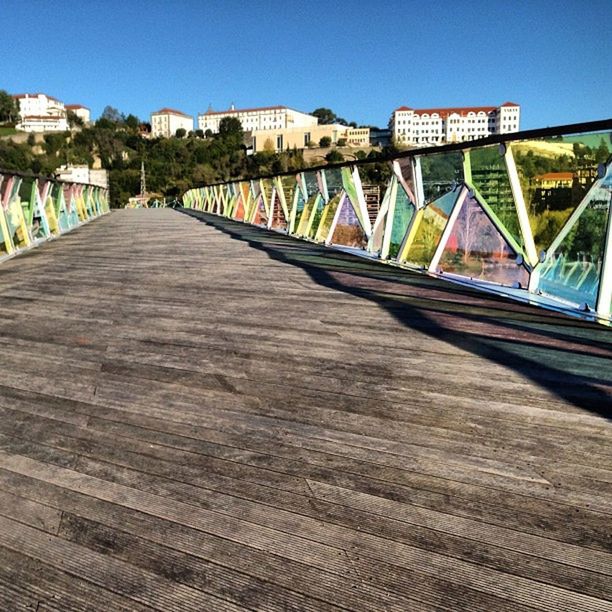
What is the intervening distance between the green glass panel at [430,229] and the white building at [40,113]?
129 meters

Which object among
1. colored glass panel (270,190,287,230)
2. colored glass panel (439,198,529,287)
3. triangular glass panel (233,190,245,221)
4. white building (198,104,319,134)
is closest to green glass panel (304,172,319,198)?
colored glass panel (270,190,287,230)

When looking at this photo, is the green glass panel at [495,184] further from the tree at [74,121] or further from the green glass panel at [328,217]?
the tree at [74,121]

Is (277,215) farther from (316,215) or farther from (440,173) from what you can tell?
(440,173)

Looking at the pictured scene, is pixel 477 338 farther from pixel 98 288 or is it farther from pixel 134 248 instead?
pixel 134 248

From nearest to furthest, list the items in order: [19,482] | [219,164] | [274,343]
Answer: [19,482], [274,343], [219,164]

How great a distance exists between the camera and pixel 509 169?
3758 mm

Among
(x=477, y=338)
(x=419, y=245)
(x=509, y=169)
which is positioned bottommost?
(x=477, y=338)

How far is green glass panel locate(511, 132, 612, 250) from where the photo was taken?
3047 millimetres

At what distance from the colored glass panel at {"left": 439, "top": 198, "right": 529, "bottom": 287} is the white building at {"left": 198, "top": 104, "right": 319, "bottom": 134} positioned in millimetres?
127523

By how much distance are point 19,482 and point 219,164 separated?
96059mm

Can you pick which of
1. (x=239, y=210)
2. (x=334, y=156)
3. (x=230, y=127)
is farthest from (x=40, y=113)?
(x=239, y=210)

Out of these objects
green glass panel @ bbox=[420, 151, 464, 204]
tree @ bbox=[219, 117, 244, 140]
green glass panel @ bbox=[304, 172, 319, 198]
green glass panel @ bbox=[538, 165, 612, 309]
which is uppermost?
tree @ bbox=[219, 117, 244, 140]

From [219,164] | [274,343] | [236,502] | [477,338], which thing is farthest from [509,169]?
[219,164]

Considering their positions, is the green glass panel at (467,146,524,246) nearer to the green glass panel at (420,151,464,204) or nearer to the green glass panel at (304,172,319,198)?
the green glass panel at (420,151,464,204)
